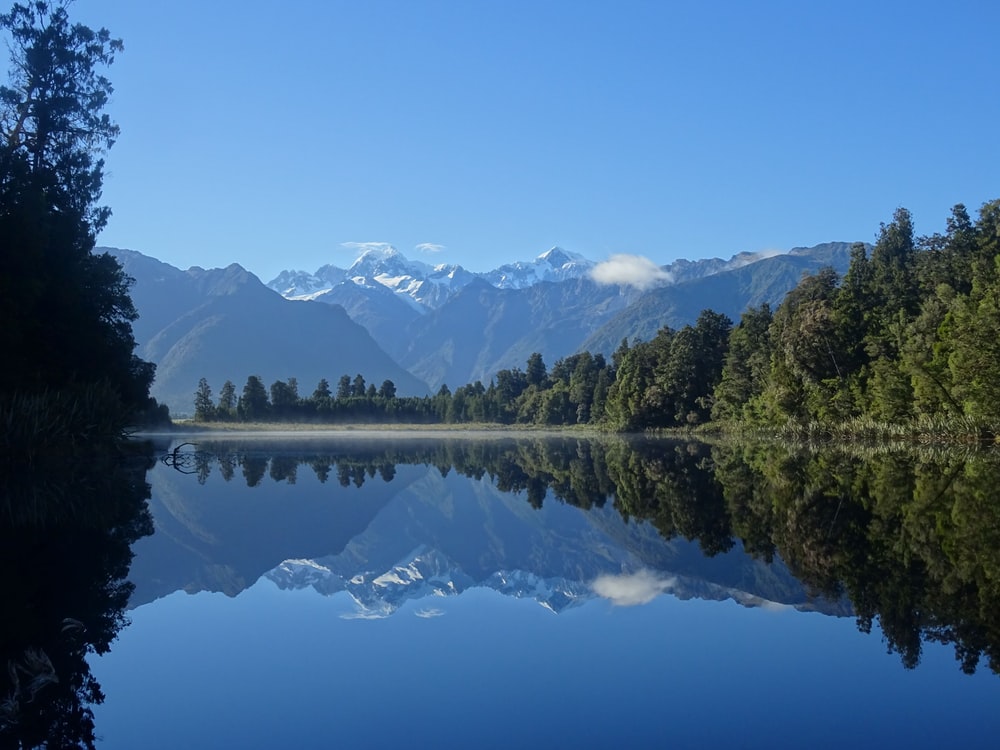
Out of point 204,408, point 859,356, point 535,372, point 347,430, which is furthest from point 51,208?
point 535,372

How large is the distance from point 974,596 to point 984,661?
2347 mm

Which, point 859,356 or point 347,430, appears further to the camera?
point 347,430

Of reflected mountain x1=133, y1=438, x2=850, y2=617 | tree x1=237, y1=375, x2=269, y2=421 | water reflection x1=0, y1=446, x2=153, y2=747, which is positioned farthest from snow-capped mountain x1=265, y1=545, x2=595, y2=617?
tree x1=237, y1=375, x2=269, y2=421

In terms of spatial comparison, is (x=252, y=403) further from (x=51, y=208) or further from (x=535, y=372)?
(x=51, y=208)

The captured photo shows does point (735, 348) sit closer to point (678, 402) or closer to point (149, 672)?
point (678, 402)

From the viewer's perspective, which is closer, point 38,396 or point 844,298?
point 38,396

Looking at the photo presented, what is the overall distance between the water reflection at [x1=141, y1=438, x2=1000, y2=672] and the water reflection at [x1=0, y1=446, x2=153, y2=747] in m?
0.81

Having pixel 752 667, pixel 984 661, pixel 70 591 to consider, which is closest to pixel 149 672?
pixel 70 591

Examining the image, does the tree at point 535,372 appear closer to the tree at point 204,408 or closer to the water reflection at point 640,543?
the tree at point 204,408

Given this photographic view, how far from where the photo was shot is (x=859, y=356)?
67.3 m

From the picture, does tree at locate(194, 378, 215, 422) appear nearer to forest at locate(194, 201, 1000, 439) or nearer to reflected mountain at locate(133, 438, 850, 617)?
forest at locate(194, 201, 1000, 439)

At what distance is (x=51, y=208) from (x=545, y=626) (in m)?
32.7

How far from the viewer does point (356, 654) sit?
8.66 meters

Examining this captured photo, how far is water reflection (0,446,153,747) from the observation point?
257 inches
